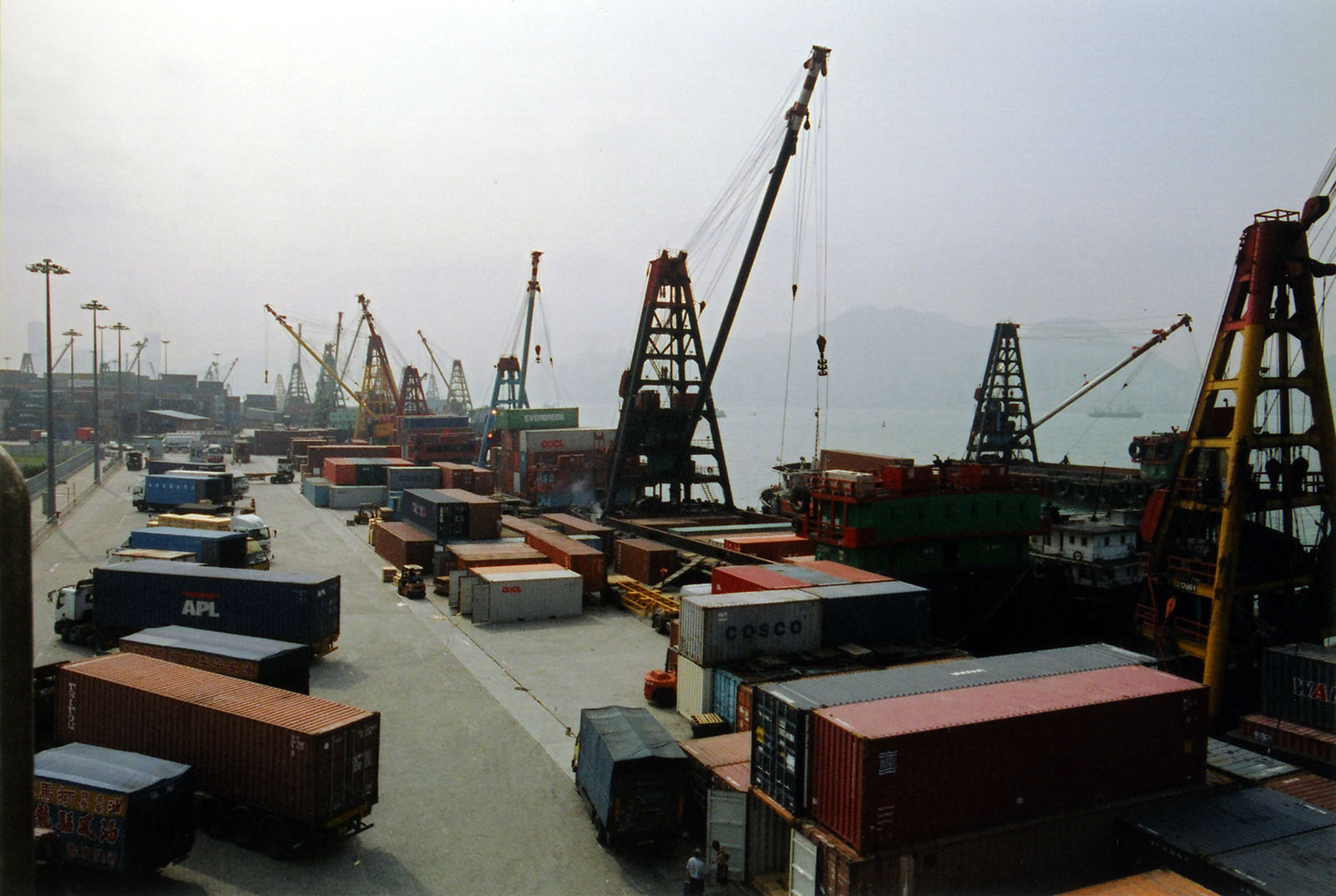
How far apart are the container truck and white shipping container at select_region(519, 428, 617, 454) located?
52.5 metres

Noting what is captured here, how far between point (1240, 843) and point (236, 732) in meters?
18.4

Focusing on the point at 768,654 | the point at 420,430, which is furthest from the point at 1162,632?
the point at 420,430

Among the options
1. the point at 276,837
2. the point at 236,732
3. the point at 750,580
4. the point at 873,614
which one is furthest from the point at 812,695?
the point at 236,732

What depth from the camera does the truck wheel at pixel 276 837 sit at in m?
16.0

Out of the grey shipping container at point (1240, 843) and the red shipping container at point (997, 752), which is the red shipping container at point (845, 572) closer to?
the red shipping container at point (997, 752)

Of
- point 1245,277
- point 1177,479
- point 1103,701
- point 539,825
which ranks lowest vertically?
point 539,825

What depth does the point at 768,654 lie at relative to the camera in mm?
23266

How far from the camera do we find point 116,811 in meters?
14.3

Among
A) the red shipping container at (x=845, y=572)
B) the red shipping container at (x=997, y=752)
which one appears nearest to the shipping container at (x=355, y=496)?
the red shipping container at (x=845, y=572)

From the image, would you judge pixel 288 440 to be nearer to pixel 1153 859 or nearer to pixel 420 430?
pixel 420 430

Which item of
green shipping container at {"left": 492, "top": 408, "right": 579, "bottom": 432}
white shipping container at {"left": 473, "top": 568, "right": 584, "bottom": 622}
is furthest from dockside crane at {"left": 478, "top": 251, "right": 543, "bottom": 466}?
white shipping container at {"left": 473, "top": 568, "right": 584, "bottom": 622}

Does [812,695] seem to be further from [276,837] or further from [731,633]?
[276,837]

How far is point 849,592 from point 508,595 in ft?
51.0

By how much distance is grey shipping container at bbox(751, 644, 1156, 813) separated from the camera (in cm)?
1516
